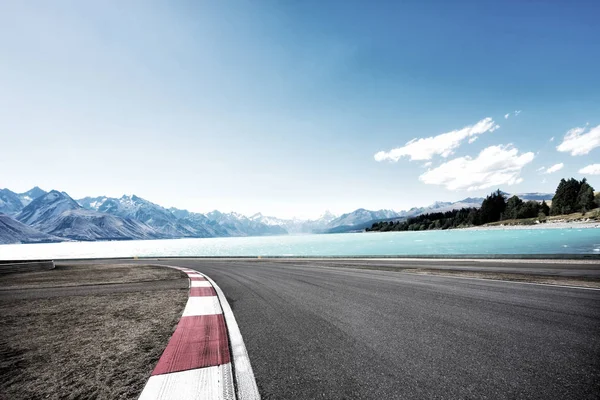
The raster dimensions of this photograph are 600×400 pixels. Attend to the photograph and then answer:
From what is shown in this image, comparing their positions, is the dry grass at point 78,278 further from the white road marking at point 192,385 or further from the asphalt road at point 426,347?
the white road marking at point 192,385

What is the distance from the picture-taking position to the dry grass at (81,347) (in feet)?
6.92

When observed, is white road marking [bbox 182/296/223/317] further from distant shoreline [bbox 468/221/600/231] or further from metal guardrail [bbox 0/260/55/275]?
distant shoreline [bbox 468/221/600/231]

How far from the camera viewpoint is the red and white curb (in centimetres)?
200

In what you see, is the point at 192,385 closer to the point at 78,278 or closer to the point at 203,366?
the point at 203,366

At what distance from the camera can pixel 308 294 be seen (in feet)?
21.5

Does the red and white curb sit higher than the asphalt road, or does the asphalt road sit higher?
the red and white curb

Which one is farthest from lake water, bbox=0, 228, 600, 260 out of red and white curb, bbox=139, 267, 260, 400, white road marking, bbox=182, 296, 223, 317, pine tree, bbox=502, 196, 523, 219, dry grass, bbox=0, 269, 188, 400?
dry grass, bbox=0, 269, 188, 400

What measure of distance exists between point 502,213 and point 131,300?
168 m

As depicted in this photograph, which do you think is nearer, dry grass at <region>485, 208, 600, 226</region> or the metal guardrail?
the metal guardrail

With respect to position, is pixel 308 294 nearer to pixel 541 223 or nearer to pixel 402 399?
pixel 402 399

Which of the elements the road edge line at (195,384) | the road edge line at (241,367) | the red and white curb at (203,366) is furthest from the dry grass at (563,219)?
the road edge line at (195,384)

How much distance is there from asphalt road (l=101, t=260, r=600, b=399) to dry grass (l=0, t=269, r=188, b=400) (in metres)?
1.16

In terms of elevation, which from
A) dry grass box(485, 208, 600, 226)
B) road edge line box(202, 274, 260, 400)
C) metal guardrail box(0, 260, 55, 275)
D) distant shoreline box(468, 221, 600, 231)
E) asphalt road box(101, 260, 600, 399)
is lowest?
distant shoreline box(468, 221, 600, 231)

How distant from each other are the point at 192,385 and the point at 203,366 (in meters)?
0.35
